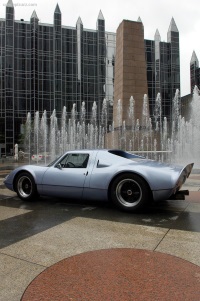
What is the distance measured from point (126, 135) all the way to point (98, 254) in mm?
17763

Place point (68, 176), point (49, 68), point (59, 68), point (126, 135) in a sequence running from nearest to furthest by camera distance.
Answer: point (68, 176) < point (126, 135) < point (49, 68) < point (59, 68)

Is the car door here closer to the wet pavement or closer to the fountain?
the wet pavement

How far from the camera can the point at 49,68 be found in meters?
47.4

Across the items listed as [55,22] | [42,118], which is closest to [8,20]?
[55,22]

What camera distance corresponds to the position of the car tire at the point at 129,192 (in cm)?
470

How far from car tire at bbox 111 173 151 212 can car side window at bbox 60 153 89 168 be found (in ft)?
2.75

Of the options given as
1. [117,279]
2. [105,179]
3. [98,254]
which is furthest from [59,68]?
[117,279]

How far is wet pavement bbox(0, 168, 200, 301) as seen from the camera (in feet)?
7.48

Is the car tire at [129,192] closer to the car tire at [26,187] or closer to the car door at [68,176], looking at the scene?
the car door at [68,176]

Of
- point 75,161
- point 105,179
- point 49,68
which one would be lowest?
point 105,179

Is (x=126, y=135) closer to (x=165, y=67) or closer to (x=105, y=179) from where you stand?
(x=105, y=179)

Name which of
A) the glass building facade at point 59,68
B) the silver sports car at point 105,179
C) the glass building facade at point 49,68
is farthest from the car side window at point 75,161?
the glass building facade at point 59,68

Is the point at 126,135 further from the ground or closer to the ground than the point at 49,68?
closer to the ground

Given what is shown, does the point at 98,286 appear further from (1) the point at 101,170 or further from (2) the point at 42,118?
(2) the point at 42,118
